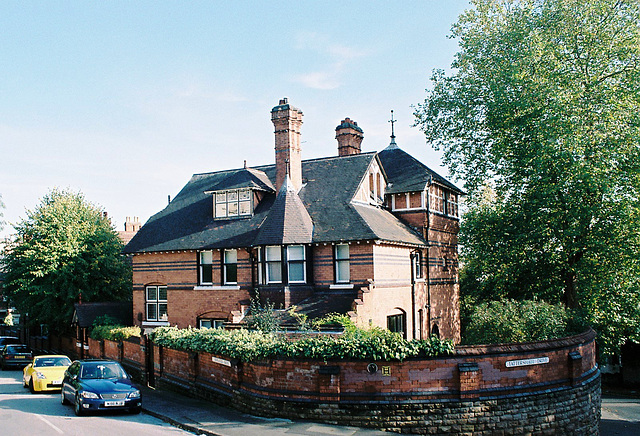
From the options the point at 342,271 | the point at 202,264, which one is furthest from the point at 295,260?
the point at 202,264

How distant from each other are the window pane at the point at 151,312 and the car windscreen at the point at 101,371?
12136mm

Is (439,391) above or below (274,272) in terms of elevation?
below

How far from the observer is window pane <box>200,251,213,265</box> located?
87.7 ft

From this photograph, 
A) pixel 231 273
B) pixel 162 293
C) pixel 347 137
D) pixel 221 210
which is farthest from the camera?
pixel 347 137

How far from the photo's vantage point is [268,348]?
14656mm

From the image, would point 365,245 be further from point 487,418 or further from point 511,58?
point 511,58

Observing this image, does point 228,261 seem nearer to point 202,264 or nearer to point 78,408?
point 202,264

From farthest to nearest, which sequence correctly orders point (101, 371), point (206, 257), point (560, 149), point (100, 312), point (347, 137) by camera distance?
point (347, 137), point (100, 312), point (206, 257), point (560, 149), point (101, 371)

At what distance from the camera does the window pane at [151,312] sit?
28938 mm

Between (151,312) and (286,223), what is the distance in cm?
1029

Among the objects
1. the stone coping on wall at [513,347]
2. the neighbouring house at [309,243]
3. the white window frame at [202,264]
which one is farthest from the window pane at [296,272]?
the stone coping on wall at [513,347]

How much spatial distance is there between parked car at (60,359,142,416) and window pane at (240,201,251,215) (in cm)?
1102

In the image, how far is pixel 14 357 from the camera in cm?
3228

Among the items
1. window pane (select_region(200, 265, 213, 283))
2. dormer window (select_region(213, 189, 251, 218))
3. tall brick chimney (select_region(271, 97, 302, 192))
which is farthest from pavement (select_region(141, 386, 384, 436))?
tall brick chimney (select_region(271, 97, 302, 192))
